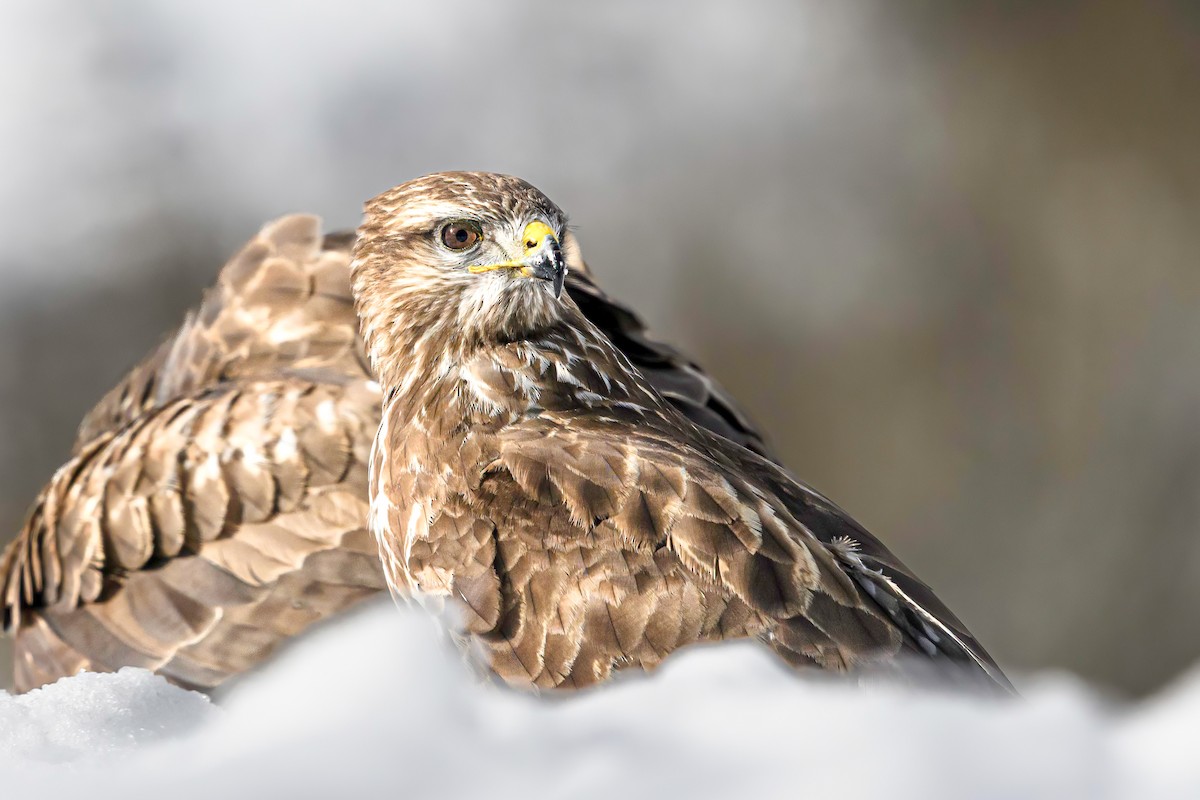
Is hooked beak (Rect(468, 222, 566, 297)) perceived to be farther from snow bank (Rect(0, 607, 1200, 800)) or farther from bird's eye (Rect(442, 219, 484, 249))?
snow bank (Rect(0, 607, 1200, 800))

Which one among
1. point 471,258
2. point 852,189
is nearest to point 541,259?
point 471,258

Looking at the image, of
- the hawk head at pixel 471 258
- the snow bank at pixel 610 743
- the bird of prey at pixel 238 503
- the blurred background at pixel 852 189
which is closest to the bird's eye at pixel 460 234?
the hawk head at pixel 471 258

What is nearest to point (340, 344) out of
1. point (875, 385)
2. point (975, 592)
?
point (875, 385)

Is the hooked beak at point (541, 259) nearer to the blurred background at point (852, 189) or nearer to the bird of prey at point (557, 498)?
the bird of prey at point (557, 498)

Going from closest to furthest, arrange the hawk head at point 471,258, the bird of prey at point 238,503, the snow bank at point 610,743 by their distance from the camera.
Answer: the snow bank at point 610,743, the hawk head at point 471,258, the bird of prey at point 238,503

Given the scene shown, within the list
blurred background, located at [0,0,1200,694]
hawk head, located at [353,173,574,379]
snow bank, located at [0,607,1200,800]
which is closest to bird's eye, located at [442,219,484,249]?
hawk head, located at [353,173,574,379]

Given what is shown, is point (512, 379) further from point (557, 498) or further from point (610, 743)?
point (610, 743)
